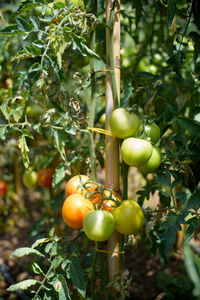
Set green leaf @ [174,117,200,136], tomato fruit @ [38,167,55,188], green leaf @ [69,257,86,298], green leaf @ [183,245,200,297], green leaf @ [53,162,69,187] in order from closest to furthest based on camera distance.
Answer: green leaf @ [183,245,200,297]
green leaf @ [174,117,200,136]
green leaf @ [69,257,86,298]
green leaf @ [53,162,69,187]
tomato fruit @ [38,167,55,188]

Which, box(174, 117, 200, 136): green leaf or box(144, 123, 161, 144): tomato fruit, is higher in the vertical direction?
box(174, 117, 200, 136): green leaf

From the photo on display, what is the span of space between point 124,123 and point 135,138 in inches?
1.9

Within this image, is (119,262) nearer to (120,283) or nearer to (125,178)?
(120,283)

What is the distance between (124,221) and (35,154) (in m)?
0.68

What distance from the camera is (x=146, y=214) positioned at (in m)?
0.91

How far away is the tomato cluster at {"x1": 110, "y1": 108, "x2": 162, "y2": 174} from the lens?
0.74m

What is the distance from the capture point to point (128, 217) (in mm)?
766

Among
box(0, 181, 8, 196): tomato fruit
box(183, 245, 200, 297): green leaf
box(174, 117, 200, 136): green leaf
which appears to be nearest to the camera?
box(183, 245, 200, 297): green leaf

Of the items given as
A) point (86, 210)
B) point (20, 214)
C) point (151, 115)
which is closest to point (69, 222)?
point (86, 210)

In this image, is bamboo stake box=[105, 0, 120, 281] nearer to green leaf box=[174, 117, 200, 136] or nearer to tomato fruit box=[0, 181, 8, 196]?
green leaf box=[174, 117, 200, 136]

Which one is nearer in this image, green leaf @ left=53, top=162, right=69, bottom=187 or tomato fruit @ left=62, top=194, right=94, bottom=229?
tomato fruit @ left=62, top=194, right=94, bottom=229

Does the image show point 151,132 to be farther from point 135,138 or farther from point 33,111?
point 33,111

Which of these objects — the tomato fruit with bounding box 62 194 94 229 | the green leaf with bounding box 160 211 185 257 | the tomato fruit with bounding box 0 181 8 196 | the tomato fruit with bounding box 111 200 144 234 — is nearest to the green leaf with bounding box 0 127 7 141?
the tomato fruit with bounding box 62 194 94 229

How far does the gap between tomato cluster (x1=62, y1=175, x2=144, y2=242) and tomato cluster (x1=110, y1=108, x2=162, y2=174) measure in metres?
0.11
